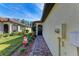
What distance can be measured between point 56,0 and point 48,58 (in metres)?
0.97

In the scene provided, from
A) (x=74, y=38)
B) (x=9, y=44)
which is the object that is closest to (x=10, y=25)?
(x=9, y=44)

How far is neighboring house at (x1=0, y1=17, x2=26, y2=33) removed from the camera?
257cm

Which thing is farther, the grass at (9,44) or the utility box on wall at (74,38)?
the grass at (9,44)

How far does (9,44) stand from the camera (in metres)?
2.58

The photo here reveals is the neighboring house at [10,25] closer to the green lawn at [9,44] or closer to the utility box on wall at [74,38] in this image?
the green lawn at [9,44]

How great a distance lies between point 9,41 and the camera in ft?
8.53

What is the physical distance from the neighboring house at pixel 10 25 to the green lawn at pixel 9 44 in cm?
14

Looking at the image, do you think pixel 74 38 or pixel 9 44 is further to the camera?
pixel 9 44

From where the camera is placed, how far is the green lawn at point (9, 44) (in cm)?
253

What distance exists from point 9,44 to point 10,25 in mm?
356

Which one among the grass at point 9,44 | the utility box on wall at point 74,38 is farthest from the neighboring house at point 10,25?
the utility box on wall at point 74,38

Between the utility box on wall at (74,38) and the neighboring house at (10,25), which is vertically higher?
the neighboring house at (10,25)

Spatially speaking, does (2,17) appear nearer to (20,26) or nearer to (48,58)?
(20,26)

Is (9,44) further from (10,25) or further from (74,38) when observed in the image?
(74,38)
